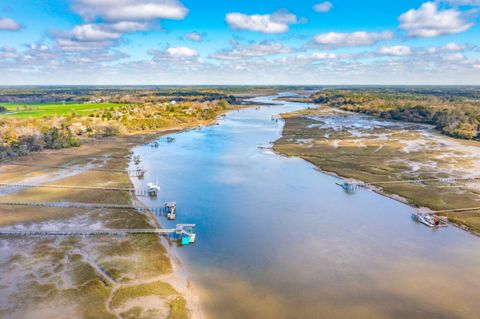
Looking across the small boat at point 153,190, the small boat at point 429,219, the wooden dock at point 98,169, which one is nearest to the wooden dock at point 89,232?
the small boat at point 153,190

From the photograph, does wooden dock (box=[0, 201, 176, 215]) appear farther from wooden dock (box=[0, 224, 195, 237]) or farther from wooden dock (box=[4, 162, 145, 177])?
wooden dock (box=[4, 162, 145, 177])

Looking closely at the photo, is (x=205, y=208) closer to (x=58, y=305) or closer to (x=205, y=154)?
(x=58, y=305)

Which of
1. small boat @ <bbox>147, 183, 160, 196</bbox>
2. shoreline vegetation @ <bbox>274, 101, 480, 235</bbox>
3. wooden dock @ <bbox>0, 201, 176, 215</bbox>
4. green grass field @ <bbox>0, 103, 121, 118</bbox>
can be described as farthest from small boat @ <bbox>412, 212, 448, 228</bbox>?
green grass field @ <bbox>0, 103, 121, 118</bbox>

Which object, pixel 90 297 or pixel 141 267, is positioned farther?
pixel 141 267

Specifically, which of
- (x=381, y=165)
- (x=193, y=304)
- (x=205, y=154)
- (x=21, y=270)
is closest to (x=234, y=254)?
(x=193, y=304)

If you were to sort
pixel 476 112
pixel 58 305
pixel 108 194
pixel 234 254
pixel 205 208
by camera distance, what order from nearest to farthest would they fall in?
1. pixel 58 305
2. pixel 234 254
3. pixel 205 208
4. pixel 108 194
5. pixel 476 112

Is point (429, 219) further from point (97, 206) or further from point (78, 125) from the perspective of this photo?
point (78, 125)

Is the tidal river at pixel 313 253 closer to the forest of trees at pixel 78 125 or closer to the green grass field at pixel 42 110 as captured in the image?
the forest of trees at pixel 78 125
